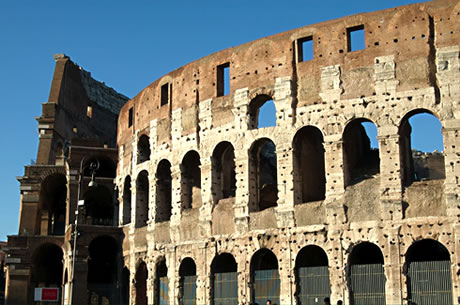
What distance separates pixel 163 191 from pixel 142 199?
5.50 feet

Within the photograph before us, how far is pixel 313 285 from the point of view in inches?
801

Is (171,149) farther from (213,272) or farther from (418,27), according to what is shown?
(418,27)

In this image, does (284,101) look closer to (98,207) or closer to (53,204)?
(98,207)

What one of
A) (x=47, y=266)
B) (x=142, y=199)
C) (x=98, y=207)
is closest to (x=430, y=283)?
(x=142, y=199)

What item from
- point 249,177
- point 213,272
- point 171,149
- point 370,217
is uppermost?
point 171,149

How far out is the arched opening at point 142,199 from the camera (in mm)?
27547

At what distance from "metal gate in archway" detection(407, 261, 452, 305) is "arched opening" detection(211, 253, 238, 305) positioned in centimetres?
595

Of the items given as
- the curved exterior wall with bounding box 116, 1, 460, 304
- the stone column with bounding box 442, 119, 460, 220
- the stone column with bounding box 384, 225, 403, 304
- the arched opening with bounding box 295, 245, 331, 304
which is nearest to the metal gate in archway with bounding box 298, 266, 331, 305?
the arched opening with bounding box 295, 245, 331, 304

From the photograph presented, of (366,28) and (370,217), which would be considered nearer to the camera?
(370,217)

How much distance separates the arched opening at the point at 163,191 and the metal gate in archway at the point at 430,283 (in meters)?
10.6

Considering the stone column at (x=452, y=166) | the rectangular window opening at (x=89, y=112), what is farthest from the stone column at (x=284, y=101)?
the rectangular window opening at (x=89, y=112)

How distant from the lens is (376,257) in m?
21.5

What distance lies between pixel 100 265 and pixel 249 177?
10756 mm

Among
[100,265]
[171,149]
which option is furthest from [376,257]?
[100,265]
